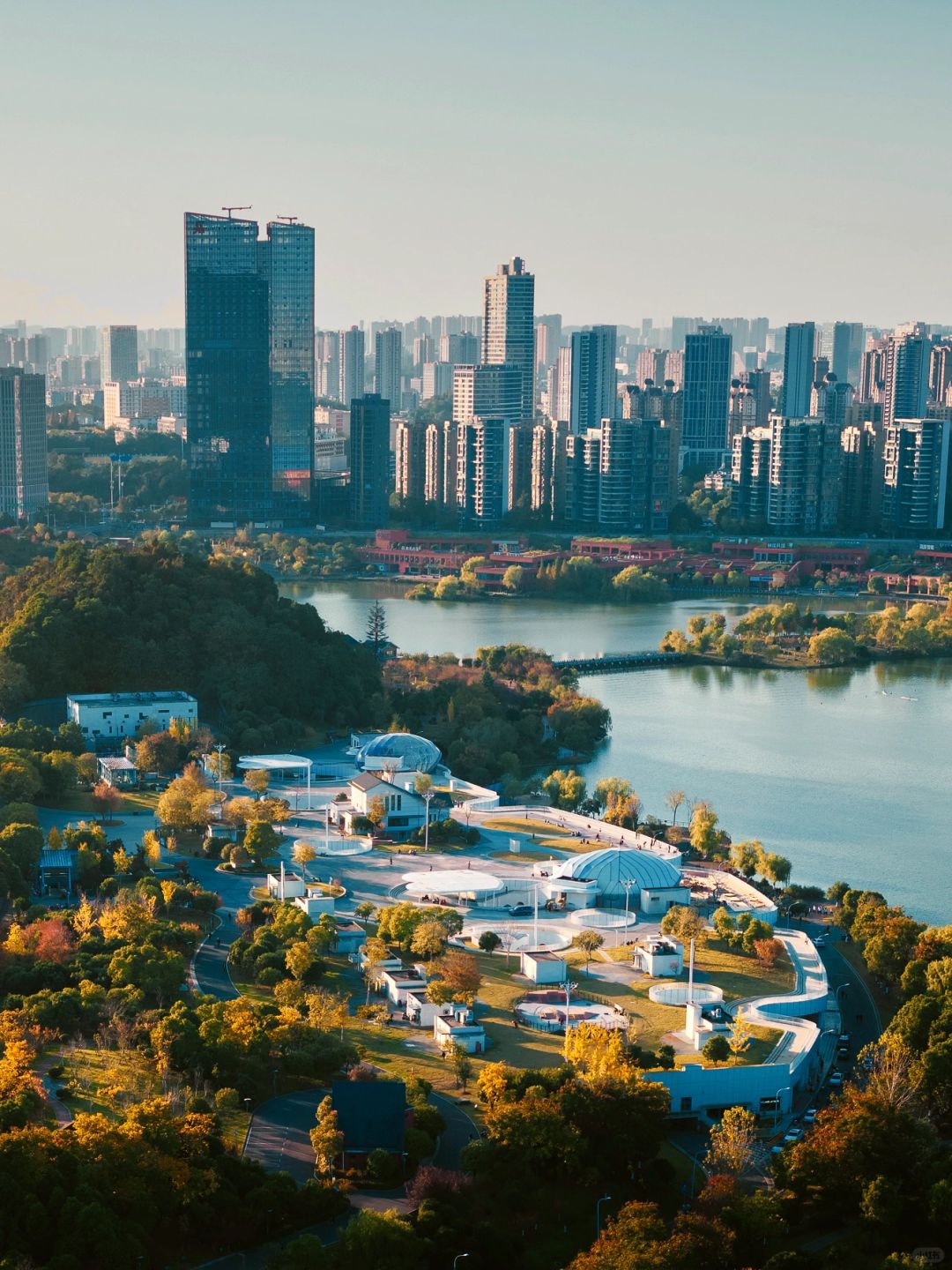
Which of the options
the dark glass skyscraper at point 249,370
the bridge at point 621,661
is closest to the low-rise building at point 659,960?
the bridge at point 621,661

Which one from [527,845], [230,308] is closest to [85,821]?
[527,845]

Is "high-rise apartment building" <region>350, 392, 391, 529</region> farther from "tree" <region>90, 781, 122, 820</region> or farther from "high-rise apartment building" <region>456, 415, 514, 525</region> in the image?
"tree" <region>90, 781, 122, 820</region>

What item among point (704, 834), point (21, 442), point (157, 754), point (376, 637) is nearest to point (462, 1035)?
point (704, 834)

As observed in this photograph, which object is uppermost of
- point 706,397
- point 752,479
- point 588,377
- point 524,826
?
point 588,377

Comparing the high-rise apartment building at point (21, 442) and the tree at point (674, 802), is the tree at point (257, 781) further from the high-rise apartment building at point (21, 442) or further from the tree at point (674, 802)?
the high-rise apartment building at point (21, 442)

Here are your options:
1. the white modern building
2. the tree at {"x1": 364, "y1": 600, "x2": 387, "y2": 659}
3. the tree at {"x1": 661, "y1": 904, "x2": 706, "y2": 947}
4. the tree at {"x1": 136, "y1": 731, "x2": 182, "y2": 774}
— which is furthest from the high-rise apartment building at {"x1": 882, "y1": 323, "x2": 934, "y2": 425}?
the tree at {"x1": 661, "y1": 904, "x2": 706, "y2": 947}

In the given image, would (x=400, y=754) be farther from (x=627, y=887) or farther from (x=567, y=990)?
(x=567, y=990)
